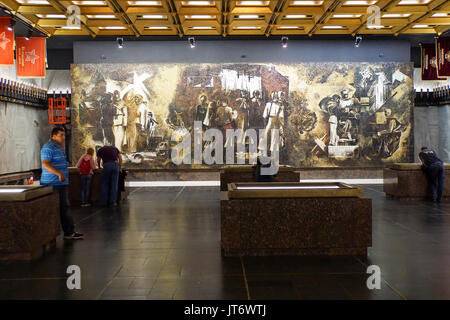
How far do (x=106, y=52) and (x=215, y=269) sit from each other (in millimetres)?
16913

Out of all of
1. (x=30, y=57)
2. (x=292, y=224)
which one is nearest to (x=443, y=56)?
(x=292, y=224)

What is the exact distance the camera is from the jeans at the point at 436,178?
1294 cm

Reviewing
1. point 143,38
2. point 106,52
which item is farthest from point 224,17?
point 106,52

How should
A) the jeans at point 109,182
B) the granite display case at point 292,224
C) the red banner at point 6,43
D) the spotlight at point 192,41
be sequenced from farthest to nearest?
the spotlight at point 192,41
the red banner at point 6,43
the jeans at point 109,182
the granite display case at point 292,224

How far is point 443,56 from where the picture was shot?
55.6 ft

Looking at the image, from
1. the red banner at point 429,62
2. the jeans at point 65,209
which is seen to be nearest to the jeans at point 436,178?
the red banner at point 429,62

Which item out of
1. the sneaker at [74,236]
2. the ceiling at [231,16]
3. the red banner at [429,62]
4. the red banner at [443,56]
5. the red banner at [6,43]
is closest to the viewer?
the sneaker at [74,236]

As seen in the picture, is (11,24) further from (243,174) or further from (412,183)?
(412,183)

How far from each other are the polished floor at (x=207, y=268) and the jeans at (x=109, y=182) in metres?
3.05

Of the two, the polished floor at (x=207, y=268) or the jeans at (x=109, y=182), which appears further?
the jeans at (x=109, y=182)

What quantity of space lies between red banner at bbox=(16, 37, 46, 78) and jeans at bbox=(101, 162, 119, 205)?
6.24 metres

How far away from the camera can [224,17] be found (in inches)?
653

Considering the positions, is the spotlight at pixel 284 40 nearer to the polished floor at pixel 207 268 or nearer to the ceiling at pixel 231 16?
the ceiling at pixel 231 16

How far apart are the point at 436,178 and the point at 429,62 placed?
286 inches
